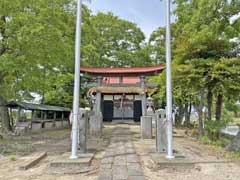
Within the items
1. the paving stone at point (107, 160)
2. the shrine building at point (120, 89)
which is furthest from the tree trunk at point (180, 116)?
the paving stone at point (107, 160)

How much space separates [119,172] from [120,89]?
14.3 metres

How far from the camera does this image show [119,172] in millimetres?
5273

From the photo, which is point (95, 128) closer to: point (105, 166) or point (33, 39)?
point (33, 39)

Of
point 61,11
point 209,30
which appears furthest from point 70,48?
point 209,30

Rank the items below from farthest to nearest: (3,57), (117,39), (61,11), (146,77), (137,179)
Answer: (117,39) → (146,77) → (61,11) → (3,57) → (137,179)

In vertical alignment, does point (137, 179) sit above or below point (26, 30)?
below

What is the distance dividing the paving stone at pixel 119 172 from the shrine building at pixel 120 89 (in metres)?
10.2

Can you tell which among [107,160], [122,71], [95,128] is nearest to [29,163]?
[107,160]

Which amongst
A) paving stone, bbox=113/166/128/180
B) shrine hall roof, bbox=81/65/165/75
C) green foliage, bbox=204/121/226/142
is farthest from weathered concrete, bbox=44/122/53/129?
paving stone, bbox=113/166/128/180

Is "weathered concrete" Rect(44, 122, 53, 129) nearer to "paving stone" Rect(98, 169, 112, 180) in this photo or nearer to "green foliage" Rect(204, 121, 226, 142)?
"green foliage" Rect(204, 121, 226, 142)

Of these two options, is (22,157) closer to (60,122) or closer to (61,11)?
(61,11)

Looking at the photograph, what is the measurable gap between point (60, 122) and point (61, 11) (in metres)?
11.3

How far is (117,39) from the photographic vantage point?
28.8m

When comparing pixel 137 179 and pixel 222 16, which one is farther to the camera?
pixel 222 16
